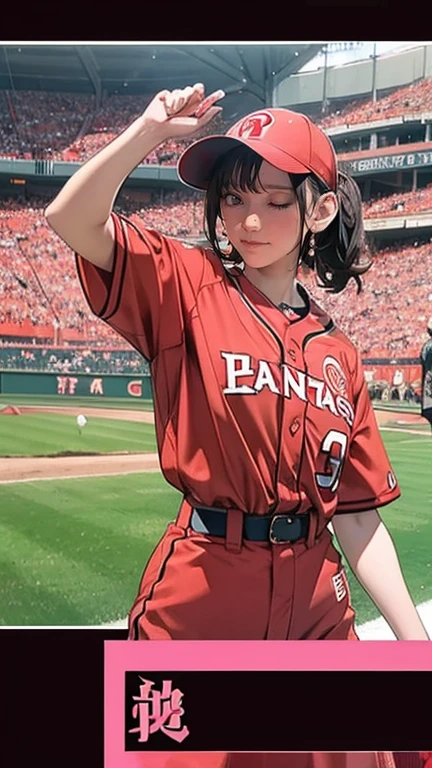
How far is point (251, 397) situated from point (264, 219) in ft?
1.53

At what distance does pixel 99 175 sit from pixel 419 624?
1472 millimetres

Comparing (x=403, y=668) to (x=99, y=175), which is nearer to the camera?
(x=99, y=175)

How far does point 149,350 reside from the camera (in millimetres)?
1849

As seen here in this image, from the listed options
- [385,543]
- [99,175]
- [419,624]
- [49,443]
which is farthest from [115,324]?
[419,624]

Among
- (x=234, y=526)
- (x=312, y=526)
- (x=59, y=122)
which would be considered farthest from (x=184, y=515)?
(x=59, y=122)

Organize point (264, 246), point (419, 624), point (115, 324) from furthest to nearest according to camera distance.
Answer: point (419, 624) → point (264, 246) → point (115, 324)

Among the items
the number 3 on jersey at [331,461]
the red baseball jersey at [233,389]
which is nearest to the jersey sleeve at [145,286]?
the red baseball jersey at [233,389]

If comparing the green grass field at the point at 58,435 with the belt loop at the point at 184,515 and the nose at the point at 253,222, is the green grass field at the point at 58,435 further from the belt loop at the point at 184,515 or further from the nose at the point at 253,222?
the nose at the point at 253,222

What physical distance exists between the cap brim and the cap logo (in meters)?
0.03

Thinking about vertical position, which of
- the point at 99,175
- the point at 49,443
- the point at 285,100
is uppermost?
the point at 285,100

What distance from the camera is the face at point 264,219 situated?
1846 mm

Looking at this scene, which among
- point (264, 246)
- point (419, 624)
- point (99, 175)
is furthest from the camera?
point (419, 624)

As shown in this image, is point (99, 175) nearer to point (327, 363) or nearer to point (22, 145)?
point (22, 145)

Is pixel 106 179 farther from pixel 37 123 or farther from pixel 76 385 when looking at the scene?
pixel 76 385
